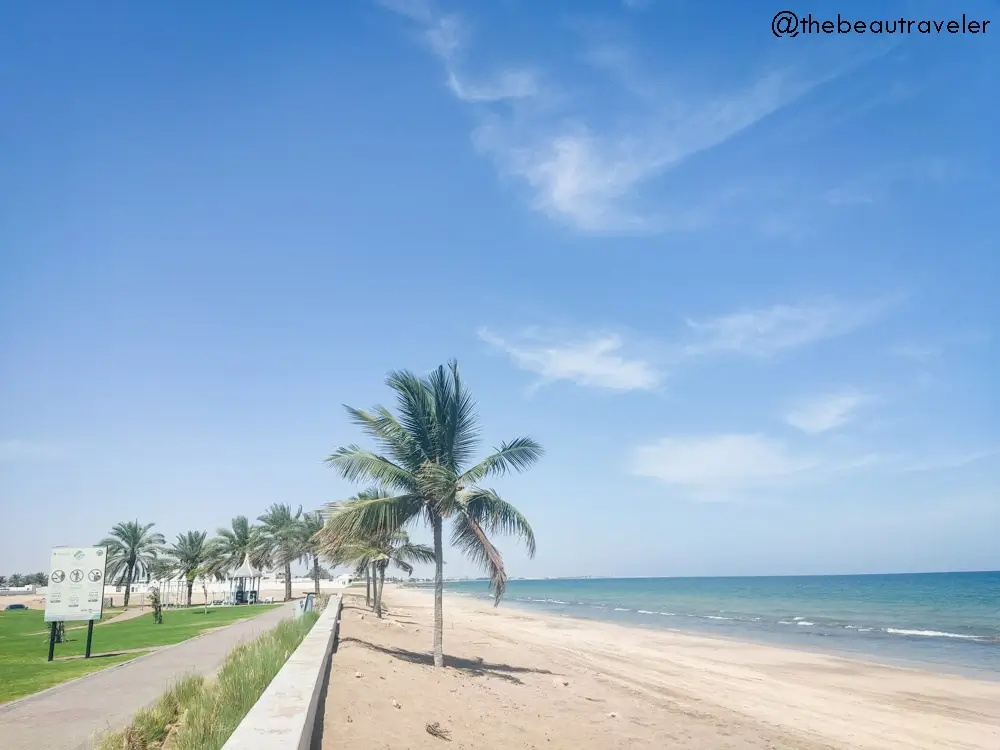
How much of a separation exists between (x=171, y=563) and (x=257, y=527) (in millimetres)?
13977

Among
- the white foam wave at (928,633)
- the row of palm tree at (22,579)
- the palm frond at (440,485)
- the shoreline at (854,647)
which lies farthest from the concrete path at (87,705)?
the row of palm tree at (22,579)

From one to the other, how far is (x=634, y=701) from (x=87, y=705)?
11.1m

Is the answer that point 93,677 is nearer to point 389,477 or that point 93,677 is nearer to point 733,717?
point 389,477

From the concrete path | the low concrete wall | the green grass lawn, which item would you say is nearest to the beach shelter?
the green grass lawn

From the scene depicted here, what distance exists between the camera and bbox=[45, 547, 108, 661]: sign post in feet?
56.1

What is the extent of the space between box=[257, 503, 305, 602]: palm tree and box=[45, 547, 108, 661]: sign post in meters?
30.2

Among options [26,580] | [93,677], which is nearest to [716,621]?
[93,677]

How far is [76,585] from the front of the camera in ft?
57.2

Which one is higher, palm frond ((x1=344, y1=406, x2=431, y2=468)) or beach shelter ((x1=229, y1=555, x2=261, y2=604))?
palm frond ((x1=344, y1=406, x2=431, y2=468))

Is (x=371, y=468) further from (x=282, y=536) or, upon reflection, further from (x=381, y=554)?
(x=282, y=536)

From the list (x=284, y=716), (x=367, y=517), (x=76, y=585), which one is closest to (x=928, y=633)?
(x=367, y=517)

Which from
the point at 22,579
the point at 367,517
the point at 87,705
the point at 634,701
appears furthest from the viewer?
the point at 22,579

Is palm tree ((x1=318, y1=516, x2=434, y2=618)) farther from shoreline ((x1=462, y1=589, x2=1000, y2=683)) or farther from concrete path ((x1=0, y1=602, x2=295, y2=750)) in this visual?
shoreline ((x1=462, y1=589, x2=1000, y2=683))

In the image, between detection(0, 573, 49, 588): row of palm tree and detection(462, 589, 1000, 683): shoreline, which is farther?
detection(0, 573, 49, 588): row of palm tree
